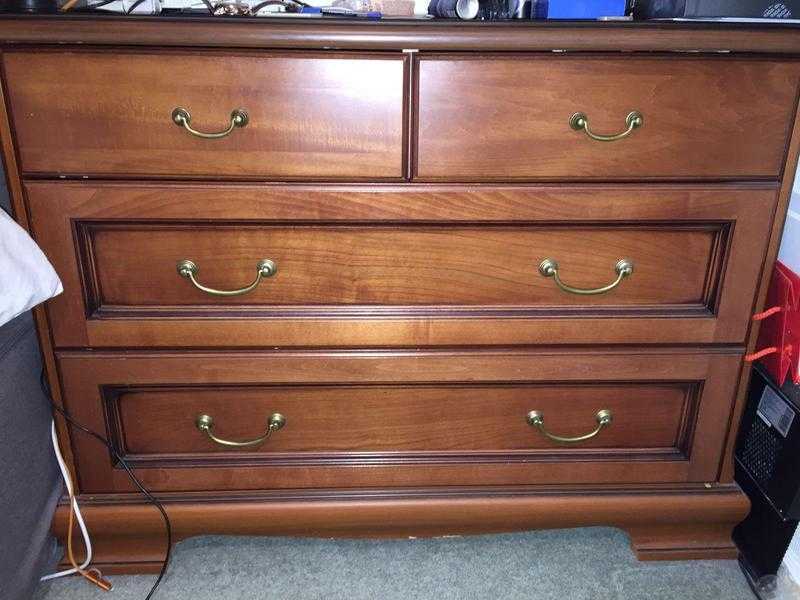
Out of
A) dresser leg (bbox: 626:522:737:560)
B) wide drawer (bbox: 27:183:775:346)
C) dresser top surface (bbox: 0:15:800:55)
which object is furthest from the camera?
dresser leg (bbox: 626:522:737:560)

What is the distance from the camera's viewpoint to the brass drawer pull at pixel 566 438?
41.1 inches

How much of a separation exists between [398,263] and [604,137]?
1.01ft

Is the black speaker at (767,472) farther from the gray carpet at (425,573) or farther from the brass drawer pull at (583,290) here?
the brass drawer pull at (583,290)

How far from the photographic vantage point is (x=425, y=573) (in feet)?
3.68

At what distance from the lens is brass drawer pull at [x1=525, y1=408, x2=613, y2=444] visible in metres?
1.04

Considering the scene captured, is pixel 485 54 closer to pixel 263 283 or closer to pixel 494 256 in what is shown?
pixel 494 256

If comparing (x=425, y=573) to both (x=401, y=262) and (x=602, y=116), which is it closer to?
(x=401, y=262)

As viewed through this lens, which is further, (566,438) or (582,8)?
(566,438)

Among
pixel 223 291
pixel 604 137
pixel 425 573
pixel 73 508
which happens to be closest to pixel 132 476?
pixel 73 508

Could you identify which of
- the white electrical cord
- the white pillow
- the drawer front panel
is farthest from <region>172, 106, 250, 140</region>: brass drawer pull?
the white electrical cord

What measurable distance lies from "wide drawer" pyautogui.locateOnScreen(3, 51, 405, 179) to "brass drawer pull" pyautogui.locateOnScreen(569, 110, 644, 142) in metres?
0.22

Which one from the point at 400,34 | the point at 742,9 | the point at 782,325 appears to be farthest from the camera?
the point at 782,325

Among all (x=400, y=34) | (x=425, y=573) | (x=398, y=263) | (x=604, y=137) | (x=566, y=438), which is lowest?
(x=425, y=573)

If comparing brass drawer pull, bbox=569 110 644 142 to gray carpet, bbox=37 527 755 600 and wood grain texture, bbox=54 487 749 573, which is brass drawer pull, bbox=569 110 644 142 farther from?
gray carpet, bbox=37 527 755 600
